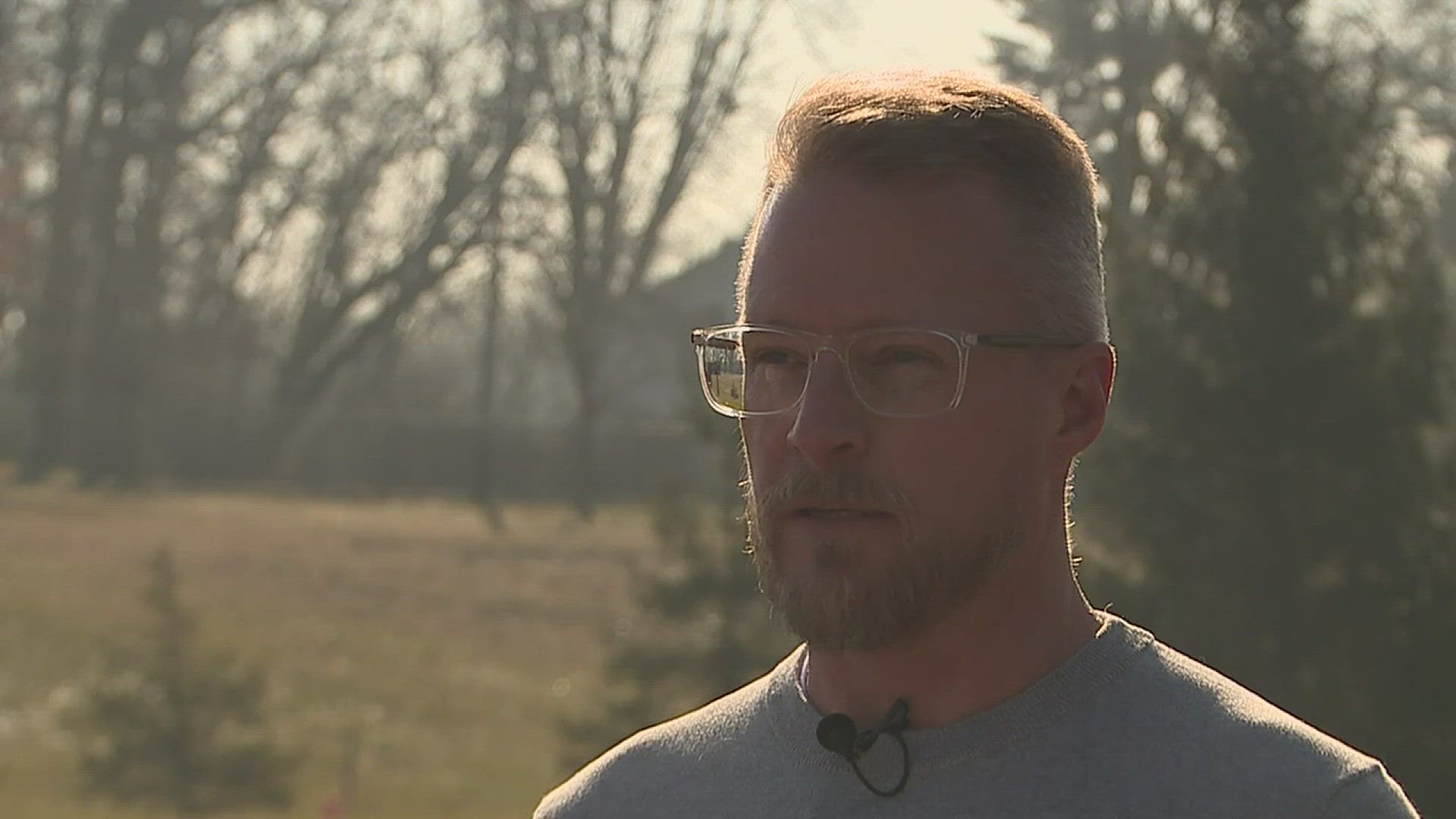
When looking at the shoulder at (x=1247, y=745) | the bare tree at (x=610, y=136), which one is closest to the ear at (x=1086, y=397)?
the shoulder at (x=1247, y=745)

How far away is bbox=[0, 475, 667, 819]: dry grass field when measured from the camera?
12.3 meters

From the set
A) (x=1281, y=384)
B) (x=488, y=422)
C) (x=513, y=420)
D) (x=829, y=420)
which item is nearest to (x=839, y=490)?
(x=829, y=420)

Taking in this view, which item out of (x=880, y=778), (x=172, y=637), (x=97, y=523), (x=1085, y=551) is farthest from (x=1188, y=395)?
(x=97, y=523)

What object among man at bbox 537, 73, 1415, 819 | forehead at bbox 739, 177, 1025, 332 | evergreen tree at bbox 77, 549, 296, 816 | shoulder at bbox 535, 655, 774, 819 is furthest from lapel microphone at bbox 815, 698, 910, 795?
evergreen tree at bbox 77, 549, 296, 816

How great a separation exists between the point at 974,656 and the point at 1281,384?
664 centimetres

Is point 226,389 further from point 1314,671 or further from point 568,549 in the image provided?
point 1314,671

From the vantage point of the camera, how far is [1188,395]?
8320 mm

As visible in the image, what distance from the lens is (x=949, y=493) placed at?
72.4 inches

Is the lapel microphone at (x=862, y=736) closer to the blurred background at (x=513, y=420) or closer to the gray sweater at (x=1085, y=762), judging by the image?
the gray sweater at (x=1085, y=762)

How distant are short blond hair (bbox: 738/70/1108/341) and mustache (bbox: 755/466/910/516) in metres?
0.22

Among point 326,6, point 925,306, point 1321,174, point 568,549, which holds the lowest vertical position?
point 568,549

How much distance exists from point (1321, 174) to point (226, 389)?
3022 centimetres

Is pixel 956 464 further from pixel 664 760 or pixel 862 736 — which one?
pixel 664 760

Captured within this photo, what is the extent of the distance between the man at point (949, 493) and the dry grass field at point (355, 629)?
8.85 m
